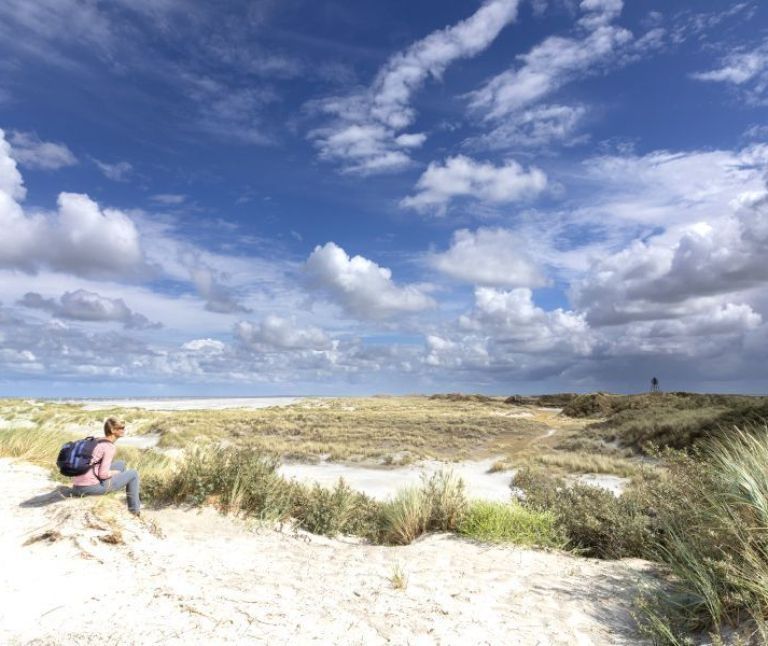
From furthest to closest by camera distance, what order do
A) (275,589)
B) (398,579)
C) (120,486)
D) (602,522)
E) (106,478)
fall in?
(602,522) < (120,486) < (106,478) < (398,579) < (275,589)

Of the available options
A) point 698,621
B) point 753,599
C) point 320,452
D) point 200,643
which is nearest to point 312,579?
point 200,643

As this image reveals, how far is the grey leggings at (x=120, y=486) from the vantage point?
24.7 ft

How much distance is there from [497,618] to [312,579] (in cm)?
210

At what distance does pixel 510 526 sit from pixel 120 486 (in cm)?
562

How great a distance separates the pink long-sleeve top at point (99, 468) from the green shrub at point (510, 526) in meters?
5.17

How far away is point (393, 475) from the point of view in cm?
2120

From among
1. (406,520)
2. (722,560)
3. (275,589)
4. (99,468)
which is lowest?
(275,589)

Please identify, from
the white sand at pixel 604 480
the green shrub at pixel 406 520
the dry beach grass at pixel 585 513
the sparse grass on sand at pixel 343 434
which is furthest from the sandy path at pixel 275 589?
the sparse grass on sand at pixel 343 434

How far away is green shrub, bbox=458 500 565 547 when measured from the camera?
7645 millimetres

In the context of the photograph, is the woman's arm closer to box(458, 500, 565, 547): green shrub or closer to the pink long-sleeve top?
the pink long-sleeve top

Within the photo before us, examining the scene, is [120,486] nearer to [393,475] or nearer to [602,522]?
[602,522]

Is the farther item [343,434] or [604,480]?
[343,434]

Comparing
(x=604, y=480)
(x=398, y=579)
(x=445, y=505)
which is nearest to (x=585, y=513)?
(x=445, y=505)

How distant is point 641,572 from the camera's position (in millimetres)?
6359
